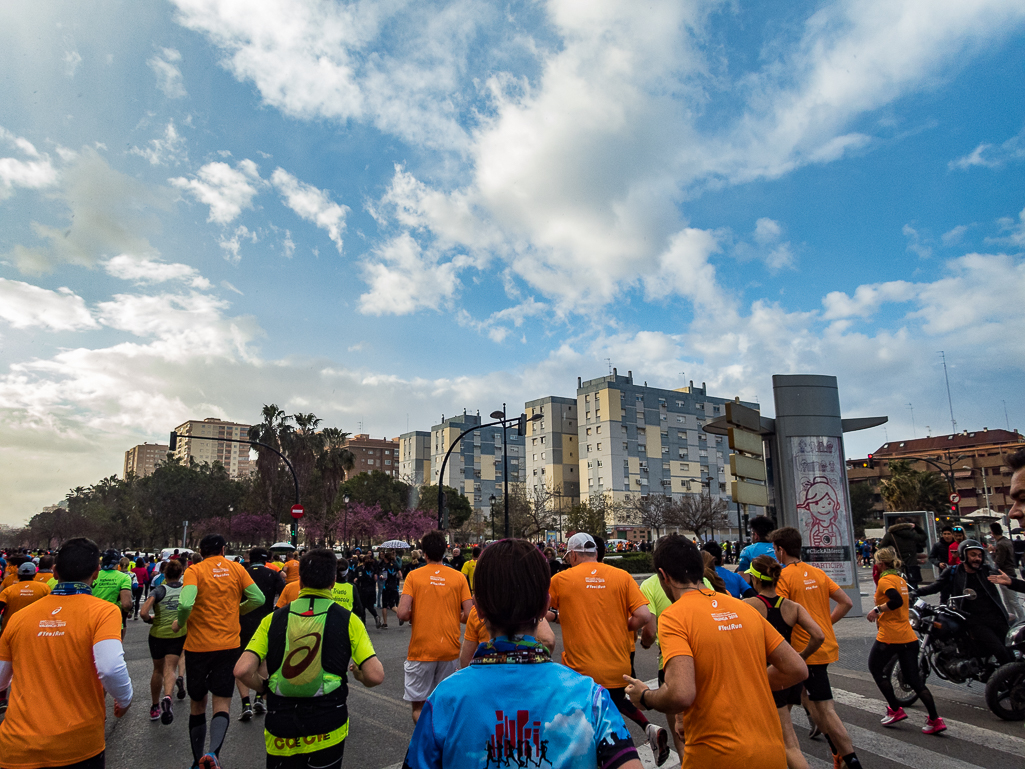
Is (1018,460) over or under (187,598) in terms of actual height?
over

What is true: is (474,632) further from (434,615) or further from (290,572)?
(290,572)

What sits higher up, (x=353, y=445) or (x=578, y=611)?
(x=353, y=445)

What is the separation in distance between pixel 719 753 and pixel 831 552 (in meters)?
14.5

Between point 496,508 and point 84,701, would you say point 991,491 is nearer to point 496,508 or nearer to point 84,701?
point 496,508

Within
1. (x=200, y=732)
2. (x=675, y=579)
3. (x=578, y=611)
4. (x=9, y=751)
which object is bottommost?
(x=200, y=732)

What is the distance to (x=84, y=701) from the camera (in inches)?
137

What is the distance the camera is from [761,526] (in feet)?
23.9

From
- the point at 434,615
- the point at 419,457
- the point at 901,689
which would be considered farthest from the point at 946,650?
the point at 419,457

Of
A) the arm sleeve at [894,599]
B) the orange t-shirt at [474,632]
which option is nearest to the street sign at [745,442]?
the arm sleeve at [894,599]

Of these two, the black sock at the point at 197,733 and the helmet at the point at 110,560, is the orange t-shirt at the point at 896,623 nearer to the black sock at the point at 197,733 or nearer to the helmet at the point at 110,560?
the black sock at the point at 197,733

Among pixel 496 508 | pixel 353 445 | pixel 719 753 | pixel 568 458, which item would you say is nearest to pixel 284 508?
pixel 496 508

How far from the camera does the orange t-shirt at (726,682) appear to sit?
2.97 meters

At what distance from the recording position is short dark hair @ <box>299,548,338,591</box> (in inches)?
145

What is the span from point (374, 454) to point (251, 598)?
157 meters
